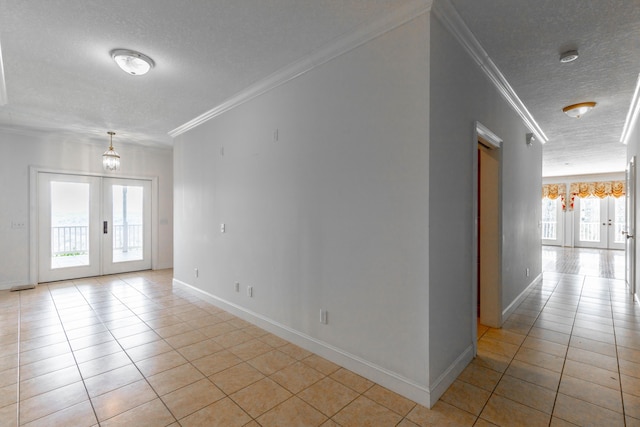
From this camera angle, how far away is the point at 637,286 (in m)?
4.43

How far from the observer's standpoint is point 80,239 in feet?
19.3

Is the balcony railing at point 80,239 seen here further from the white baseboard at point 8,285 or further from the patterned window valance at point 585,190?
the patterned window valance at point 585,190

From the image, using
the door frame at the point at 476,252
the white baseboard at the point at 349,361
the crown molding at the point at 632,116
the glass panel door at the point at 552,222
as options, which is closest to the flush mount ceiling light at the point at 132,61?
the white baseboard at the point at 349,361

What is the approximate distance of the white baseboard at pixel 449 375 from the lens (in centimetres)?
211

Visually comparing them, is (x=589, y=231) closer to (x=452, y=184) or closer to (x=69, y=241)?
(x=452, y=184)

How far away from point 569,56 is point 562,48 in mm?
127

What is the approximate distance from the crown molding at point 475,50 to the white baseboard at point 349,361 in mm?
2546

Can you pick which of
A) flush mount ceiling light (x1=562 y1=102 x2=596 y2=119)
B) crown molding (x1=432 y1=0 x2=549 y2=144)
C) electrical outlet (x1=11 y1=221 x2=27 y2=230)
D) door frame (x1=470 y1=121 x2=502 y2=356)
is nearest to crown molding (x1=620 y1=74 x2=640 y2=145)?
Answer: flush mount ceiling light (x1=562 y1=102 x2=596 y2=119)

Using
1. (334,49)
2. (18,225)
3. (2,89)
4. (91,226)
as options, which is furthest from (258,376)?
(18,225)

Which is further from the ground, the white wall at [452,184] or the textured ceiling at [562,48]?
the textured ceiling at [562,48]

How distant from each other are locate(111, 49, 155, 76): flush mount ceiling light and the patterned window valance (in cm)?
1314

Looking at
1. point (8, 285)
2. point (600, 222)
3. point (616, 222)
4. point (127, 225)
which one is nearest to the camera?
point (8, 285)

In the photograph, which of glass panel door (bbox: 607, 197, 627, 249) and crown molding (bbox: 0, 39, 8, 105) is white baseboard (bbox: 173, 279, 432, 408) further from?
glass panel door (bbox: 607, 197, 627, 249)

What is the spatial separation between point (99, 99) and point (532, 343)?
5677 millimetres
